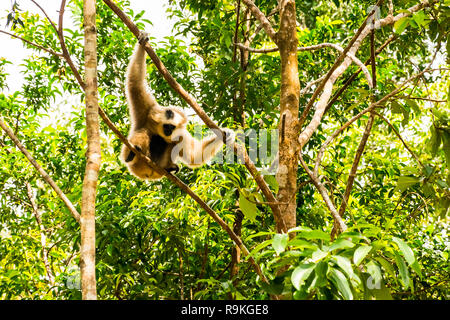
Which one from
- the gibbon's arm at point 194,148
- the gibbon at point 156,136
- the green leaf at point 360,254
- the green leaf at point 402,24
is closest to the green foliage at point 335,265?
the green leaf at point 360,254

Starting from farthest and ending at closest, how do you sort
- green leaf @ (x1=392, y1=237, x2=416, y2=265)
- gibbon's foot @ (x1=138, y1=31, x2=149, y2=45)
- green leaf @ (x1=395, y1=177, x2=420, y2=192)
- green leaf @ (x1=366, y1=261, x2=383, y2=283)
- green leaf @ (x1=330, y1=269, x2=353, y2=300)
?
gibbon's foot @ (x1=138, y1=31, x2=149, y2=45) < green leaf @ (x1=395, y1=177, x2=420, y2=192) < green leaf @ (x1=366, y1=261, x2=383, y2=283) < green leaf @ (x1=392, y1=237, x2=416, y2=265) < green leaf @ (x1=330, y1=269, x2=353, y2=300)

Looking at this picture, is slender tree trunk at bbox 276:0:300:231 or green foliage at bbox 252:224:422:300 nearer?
green foliage at bbox 252:224:422:300

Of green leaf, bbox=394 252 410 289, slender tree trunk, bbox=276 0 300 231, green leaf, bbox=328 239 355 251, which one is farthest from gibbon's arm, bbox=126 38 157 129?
green leaf, bbox=394 252 410 289

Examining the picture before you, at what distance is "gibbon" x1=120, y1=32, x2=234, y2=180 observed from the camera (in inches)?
201

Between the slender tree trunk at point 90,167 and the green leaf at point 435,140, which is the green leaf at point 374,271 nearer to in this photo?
the slender tree trunk at point 90,167

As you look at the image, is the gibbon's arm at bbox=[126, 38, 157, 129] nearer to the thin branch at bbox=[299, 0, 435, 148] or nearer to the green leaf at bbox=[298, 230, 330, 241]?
A: the thin branch at bbox=[299, 0, 435, 148]

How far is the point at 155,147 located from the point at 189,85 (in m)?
1.02

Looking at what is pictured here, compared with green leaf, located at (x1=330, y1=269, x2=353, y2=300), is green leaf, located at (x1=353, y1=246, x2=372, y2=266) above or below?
above

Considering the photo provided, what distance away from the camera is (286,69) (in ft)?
11.2

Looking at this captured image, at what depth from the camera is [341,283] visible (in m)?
1.82

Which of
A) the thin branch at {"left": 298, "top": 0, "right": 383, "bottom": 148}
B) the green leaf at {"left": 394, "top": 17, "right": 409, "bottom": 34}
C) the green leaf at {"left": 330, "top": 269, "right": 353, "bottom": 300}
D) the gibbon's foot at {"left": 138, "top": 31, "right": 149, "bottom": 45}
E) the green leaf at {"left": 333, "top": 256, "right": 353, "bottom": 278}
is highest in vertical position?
the gibbon's foot at {"left": 138, "top": 31, "right": 149, "bottom": 45}

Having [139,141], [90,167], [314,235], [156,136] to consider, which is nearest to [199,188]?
[139,141]

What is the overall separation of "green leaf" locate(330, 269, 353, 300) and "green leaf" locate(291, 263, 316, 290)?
9 centimetres
